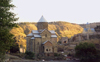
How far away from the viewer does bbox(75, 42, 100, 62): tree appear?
26.5m

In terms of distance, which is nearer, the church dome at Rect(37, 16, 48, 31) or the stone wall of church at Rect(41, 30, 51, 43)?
the stone wall of church at Rect(41, 30, 51, 43)

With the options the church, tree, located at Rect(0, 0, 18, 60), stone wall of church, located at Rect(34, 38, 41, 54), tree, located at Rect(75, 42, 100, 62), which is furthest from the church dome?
tree, located at Rect(0, 0, 18, 60)

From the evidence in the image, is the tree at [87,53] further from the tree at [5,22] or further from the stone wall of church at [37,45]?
the tree at [5,22]

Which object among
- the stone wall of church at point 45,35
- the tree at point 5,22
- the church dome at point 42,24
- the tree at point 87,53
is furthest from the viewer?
the church dome at point 42,24

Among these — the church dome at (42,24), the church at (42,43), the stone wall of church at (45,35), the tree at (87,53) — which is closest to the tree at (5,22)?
the tree at (87,53)

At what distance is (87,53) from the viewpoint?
26672 millimetres

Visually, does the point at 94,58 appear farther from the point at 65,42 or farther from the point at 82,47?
the point at 65,42

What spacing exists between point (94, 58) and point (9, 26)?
638 inches

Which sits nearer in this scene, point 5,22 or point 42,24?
point 5,22

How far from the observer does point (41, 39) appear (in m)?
36.4

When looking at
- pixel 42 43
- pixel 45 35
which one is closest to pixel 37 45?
pixel 42 43

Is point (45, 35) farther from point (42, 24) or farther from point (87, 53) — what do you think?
point (87, 53)

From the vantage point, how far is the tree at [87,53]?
86.8 ft

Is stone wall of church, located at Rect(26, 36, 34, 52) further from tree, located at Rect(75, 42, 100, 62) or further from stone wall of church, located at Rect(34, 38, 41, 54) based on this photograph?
tree, located at Rect(75, 42, 100, 62)
